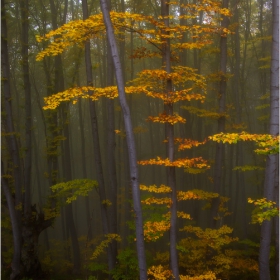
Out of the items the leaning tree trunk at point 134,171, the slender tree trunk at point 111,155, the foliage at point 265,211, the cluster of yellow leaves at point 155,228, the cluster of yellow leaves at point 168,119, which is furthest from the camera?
the slender tree trunk at point 111,155

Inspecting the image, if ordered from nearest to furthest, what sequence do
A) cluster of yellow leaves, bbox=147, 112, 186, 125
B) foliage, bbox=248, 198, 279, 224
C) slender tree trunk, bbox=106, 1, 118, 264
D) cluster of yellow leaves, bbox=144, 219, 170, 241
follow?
1. foliage, bbox=248, 198, 279, 224
2. cluster of yellow leaves, bbox=147, 112, 186, 125
3. cluster of yellow leaves, bbox=144, 219, 170, 241
4. slender tree trunk, bbox=106, 1, 118, 264

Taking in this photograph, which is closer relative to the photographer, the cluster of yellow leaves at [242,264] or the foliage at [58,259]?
the cluster of yellow leaves at [242,264]

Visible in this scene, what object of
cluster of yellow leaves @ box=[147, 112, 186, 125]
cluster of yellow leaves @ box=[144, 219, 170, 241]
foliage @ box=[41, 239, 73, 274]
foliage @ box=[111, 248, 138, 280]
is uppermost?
cluster of yellow leaves @ box=[147, 112, 186, 125]

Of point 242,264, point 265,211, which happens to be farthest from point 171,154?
point 242,264

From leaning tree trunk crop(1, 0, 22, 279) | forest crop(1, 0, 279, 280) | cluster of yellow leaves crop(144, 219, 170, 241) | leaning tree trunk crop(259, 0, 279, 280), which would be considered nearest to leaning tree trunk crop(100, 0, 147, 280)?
forest crop(1, 0, 279, 280)

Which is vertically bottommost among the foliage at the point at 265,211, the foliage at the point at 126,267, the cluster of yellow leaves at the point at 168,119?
the foliage at the point at 126,267

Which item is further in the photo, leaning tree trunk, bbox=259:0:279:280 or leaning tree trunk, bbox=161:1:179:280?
leaning tree trunk, bbox=161:1:179:280

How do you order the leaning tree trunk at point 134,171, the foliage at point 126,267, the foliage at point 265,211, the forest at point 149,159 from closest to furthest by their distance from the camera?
the foliage at point 265,211, the leaning tree trunk at point 134,171, the forest at point 149,159, the foliage at point 126,267

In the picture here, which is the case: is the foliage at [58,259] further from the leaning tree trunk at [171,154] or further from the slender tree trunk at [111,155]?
the leaning tree trunk at [171,154]

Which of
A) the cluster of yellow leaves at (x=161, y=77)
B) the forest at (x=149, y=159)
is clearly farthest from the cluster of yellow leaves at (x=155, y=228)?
the cluster of yellow leaves at (x=161, y=77)

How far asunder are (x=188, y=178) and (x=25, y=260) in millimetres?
10144

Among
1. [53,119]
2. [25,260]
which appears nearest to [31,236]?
[25,260]

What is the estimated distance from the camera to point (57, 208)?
11.9m

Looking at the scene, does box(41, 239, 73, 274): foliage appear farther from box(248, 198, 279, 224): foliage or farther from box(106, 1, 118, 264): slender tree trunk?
box(248, 198, 279, 224): foliage
